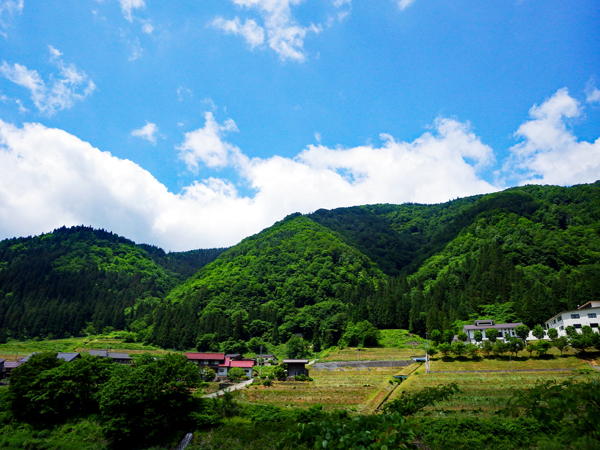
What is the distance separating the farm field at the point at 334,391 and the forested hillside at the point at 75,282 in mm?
76083

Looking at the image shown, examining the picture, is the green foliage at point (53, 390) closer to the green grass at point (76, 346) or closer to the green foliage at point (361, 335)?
the green grass at point (76, 346)

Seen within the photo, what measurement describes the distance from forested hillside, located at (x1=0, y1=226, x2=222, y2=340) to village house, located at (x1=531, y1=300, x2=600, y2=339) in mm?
101544

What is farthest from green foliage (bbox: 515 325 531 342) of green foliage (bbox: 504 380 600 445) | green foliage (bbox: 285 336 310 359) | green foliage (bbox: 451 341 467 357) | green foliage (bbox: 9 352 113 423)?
green foliage (bbox: 9 352 113 423)

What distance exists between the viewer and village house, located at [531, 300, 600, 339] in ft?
162

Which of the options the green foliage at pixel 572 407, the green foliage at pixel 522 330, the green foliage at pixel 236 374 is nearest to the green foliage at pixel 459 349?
the green foliage at pixel 522 330

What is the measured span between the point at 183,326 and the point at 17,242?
13727 cm

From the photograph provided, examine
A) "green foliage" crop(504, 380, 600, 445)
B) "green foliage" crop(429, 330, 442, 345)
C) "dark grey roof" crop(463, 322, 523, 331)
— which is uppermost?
"dark grey roof" crop(463, 322, 523, 331)

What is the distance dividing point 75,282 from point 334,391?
5021 inches

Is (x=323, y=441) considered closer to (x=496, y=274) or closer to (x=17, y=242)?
(x=496, y=274)

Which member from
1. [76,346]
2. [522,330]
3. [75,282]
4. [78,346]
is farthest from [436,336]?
[75,282]

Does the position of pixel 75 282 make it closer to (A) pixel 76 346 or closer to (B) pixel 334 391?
(A) pixel 76 346

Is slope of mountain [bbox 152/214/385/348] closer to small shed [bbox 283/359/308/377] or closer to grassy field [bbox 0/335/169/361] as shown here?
grassy field [bbox 0/335/169/361]

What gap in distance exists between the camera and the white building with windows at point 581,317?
49344 millimetres

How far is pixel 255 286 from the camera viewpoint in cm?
11906
